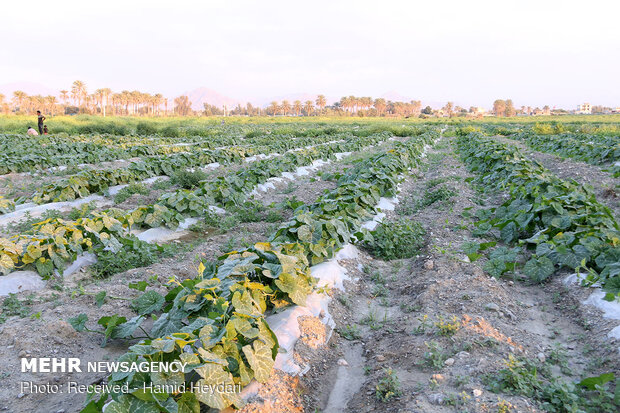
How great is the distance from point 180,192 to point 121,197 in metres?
1.96

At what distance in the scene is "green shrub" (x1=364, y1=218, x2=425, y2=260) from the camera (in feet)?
17.6

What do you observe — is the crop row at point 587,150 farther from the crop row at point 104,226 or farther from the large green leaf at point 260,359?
the large green leaf at point 260,359

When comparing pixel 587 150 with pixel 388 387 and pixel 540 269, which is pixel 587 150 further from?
pixel 388 387

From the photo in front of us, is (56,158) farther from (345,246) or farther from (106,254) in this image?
(345,246)

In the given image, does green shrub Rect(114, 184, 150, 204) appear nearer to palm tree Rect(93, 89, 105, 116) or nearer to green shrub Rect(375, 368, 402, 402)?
green shrub Rect(375, 368, 402, 402)

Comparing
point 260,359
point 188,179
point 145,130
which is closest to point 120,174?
point 188,179

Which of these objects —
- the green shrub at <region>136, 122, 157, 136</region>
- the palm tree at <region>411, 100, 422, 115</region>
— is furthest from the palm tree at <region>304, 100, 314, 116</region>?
the green shrub at <region>136, 122, 157, 136</region>

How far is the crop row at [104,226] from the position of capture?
4.50m

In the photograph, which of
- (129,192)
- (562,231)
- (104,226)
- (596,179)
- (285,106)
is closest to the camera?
(562,231)

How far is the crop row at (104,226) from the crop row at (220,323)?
1.65 m

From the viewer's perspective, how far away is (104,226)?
211 inches

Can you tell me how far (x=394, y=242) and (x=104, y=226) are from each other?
403cm

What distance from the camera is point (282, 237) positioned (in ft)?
14.5

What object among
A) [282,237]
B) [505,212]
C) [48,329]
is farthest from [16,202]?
[505,212]
